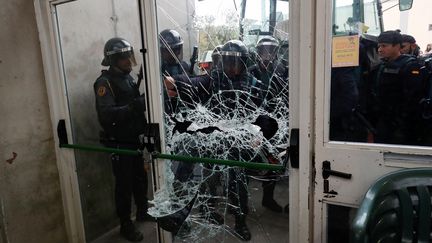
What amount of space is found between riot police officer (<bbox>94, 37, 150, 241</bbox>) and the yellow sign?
1078mm

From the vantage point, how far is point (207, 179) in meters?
1.62

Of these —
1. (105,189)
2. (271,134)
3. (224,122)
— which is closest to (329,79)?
(271,134)

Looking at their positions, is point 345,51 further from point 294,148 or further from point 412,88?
point 294,148

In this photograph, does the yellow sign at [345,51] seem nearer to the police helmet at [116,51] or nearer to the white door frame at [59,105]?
the police helmet at [116,51]

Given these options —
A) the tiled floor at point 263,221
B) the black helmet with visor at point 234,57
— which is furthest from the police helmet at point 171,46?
the tiled floor at point 263,221

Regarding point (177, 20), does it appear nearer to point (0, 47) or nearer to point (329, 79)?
point (329, 79)

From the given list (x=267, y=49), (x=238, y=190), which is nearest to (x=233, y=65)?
(x=267, y=49)

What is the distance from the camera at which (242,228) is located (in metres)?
1.59

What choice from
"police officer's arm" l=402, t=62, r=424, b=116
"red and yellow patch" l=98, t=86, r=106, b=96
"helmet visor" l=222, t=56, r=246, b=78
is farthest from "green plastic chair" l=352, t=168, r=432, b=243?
"red and yellow patch" l=98, t=86, r=106, b=96

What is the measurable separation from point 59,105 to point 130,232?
1018 millimetres

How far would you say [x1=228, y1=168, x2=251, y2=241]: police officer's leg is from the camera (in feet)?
5.02

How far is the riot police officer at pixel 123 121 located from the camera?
1.79 m

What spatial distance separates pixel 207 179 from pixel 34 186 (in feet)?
4.18

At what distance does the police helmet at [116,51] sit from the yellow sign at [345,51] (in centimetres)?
114
